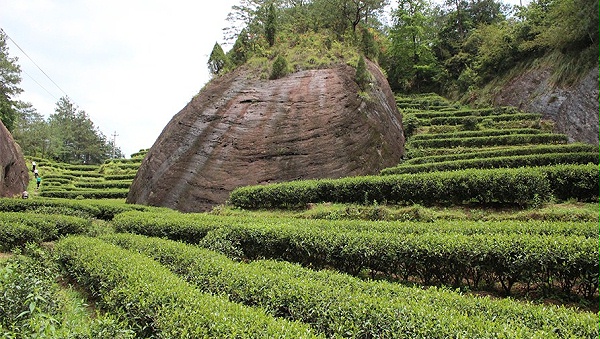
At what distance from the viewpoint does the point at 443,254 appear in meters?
5.25

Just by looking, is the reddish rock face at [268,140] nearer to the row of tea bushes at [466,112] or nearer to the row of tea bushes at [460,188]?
the row of tea bushes at [460,188]

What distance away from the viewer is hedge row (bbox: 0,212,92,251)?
8.29 meters

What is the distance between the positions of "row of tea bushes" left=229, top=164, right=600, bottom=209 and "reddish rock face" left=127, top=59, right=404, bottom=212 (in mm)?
2492

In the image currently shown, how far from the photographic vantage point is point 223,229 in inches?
311

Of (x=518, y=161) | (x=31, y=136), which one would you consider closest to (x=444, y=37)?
(x=518, y=161)

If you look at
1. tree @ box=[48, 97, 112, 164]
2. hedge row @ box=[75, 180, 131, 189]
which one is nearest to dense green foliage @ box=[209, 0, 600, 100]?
hedge row @ box=[75, 180, 131, 189]

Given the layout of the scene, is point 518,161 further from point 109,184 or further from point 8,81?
point 8,81

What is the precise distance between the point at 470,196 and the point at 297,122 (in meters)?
8.82

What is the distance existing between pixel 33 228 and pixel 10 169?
14200 millimetres

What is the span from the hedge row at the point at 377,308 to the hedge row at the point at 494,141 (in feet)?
45.4

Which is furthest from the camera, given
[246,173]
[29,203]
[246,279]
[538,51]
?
[538,51]

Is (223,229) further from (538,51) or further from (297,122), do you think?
(538,51)

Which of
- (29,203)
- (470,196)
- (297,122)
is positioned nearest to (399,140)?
(297,122)

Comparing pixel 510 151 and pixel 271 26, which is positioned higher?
pixel 271 26
